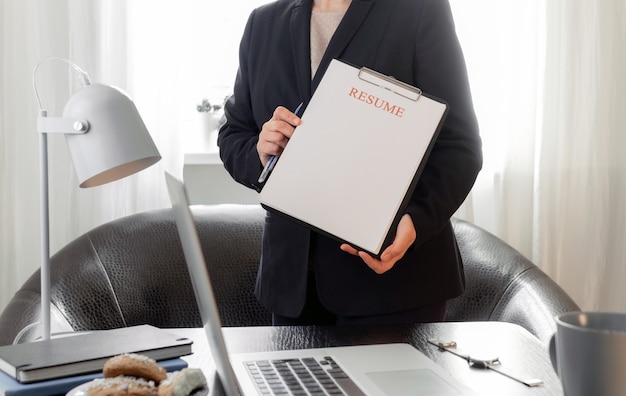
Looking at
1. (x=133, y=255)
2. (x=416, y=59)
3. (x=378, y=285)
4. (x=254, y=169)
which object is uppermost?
(x=416, y=59)

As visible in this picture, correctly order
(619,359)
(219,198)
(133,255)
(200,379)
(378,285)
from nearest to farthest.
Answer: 1. (619,359)
2. (200,379)
3. (378,285)
4. (133,255)
5. (219,198)

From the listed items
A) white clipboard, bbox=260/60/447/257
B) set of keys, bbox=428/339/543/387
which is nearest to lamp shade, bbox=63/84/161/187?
white clipboard, bbox=260/60/447/257

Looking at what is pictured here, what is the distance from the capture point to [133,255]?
206 cm

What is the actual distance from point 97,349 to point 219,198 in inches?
68.2

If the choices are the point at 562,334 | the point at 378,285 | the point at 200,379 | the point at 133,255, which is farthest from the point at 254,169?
the point at 133,255

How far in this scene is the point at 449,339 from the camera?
1058 mm

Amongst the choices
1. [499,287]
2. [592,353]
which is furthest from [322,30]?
[499,287]

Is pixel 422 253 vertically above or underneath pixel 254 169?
underneath

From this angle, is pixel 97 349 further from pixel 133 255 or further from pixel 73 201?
pixel 73 201

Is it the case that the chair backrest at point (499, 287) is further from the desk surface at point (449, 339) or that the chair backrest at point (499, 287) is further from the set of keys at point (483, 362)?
the set of keys at point (483, 362)

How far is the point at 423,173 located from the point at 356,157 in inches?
9.4

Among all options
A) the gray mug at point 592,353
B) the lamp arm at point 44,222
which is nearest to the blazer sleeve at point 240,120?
the lamp arm at point 44,222

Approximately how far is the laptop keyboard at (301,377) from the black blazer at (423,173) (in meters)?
0.33

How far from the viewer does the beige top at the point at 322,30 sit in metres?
1.31
